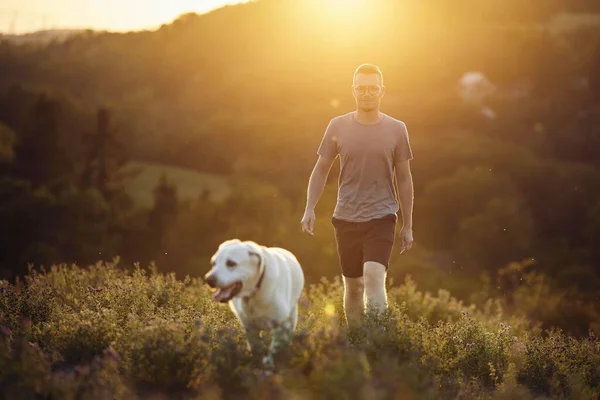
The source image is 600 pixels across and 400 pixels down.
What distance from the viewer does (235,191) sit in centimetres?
5553

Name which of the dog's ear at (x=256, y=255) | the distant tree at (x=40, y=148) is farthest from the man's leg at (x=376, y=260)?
the distant tree at (x=40, y=148)

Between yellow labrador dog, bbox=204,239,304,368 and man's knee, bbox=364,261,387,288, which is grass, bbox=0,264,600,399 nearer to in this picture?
yellow labrador dog, bbox=204,239,304,368

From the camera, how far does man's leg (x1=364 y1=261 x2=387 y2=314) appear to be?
6844 mm

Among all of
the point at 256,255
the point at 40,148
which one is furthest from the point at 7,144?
the point at 256,255

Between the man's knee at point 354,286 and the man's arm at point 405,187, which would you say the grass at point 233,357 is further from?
the man's arm at point 405,187

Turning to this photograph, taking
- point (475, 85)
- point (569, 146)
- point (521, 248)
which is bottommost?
point (521, 248)

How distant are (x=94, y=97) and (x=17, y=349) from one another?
198ft

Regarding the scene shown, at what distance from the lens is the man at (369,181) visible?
6.92 metres

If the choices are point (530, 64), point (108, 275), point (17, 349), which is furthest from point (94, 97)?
point (17, 349)

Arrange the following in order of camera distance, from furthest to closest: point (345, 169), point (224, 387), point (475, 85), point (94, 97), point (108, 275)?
point (475, 85), point (94, 97), point (108, 275), point (345, 169), point (224, 387)

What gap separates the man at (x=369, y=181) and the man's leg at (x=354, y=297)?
193 millimetres

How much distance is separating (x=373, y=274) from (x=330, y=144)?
1.22m

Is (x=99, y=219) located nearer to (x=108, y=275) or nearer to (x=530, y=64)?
(x=108, y=275)

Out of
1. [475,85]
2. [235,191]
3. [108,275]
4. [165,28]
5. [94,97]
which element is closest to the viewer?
[108,275]
